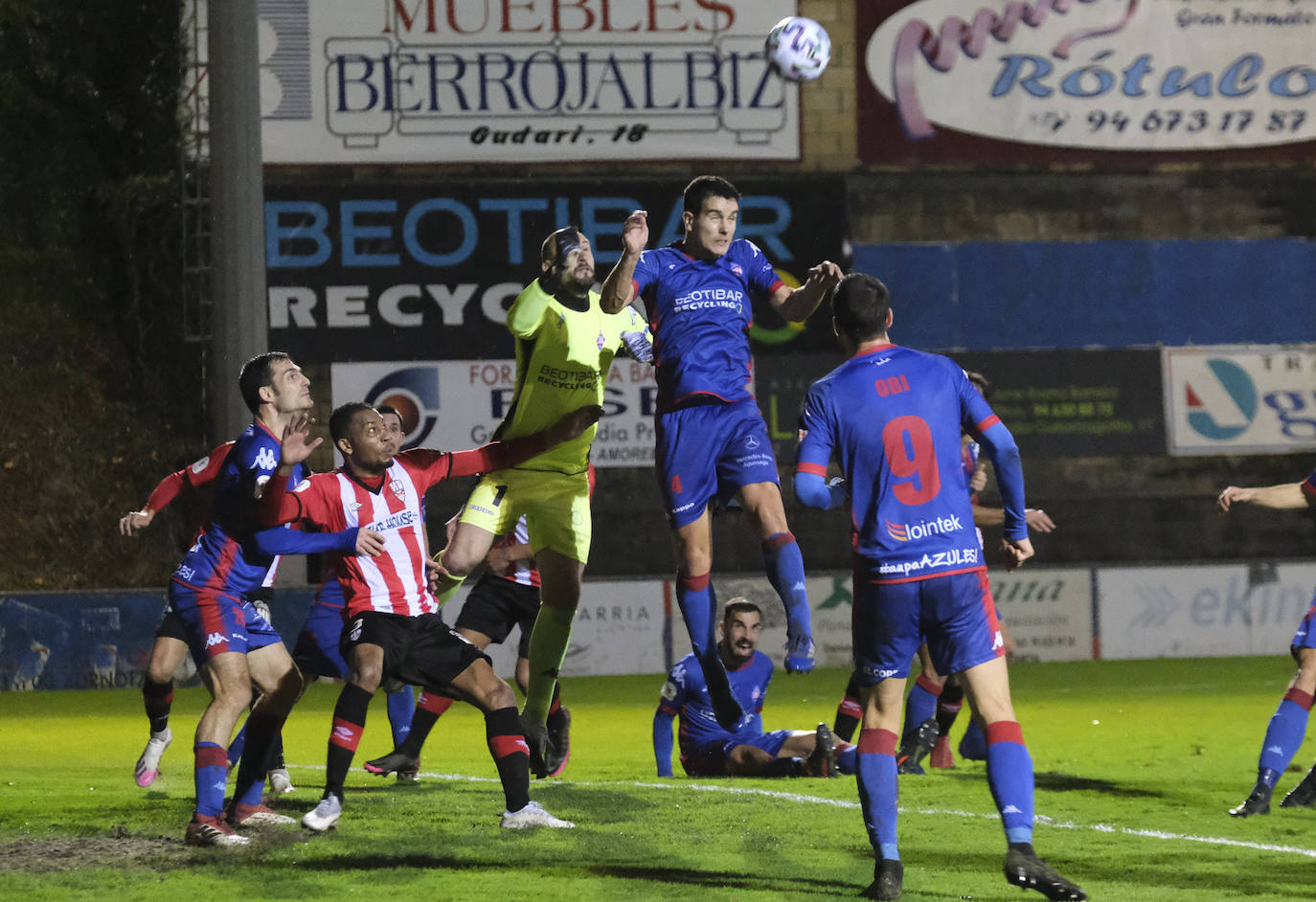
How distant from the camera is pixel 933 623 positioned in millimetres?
5637

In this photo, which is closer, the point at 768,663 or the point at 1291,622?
the point at 768,663

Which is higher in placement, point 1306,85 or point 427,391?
point 1306,85

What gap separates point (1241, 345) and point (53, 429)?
15649 millimetres

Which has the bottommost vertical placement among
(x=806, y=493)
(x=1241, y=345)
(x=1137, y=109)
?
(x=806, y=493)

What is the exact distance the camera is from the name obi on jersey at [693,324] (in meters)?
7.52

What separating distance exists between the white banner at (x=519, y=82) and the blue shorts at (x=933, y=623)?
15.8 m

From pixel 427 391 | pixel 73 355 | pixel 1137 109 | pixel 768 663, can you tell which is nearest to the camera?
pixel 768 663

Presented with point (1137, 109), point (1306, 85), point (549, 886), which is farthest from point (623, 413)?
point (549, 886)

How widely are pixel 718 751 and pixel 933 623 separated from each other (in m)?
3.90

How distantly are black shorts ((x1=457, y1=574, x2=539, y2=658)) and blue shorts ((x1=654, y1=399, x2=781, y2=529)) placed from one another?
247 cm

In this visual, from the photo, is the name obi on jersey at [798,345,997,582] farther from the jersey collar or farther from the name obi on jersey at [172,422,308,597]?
the name obi on jersey at [172,422,308,597]

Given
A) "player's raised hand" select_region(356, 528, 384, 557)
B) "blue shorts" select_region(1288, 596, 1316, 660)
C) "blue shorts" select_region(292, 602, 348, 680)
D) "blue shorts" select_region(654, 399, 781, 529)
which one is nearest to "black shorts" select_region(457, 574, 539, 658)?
"blue shorts" select_region(292, 602, 348, 680)

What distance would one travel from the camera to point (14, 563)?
2184 centimetres

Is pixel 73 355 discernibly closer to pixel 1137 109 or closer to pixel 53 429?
pixel 53 429
